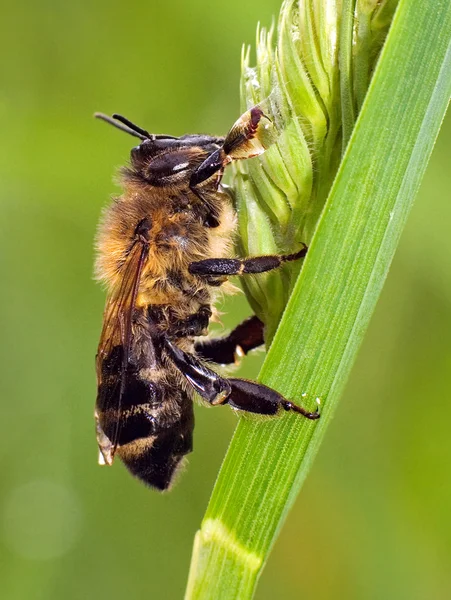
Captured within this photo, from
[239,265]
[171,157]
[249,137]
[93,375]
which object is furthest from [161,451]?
[93,375]

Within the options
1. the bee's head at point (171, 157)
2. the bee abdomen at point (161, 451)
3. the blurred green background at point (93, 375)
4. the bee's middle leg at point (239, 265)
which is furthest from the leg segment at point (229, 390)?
the blurred green background at point (93, 375)

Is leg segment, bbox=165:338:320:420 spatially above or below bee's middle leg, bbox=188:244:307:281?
below

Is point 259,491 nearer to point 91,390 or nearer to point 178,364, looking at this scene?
point 178,364

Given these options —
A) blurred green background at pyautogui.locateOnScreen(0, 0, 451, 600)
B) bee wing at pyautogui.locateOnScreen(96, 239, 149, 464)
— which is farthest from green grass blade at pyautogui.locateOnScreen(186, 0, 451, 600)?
blurred green background at pyautogui.locateOnScreen(0, 0, 451, 600)

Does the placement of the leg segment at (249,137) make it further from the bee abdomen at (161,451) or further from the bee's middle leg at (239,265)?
the bee abdomen at (161,451)

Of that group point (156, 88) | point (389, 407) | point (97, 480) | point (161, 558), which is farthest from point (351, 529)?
point (156, 88)

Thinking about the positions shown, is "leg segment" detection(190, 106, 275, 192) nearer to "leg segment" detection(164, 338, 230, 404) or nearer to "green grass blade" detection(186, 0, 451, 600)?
"green grass blade" detection(186, 0, 451, 600)

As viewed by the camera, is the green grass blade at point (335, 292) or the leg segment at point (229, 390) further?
the leg segment at point (229, 390)
